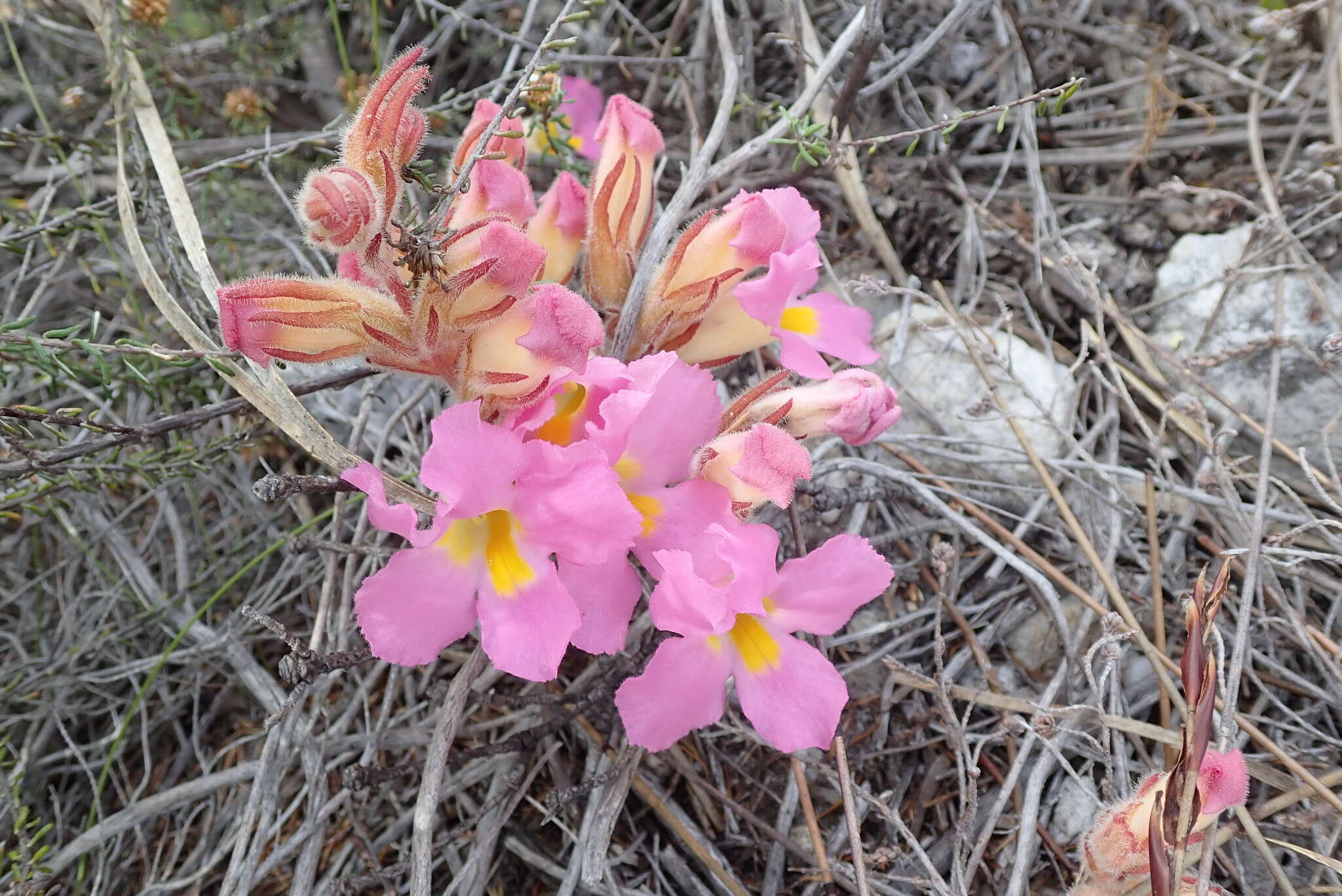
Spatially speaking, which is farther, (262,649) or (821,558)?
(262,649)

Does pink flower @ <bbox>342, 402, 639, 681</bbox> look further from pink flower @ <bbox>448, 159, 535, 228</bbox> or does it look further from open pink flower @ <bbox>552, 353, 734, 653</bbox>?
pink flower @ <bbox>448, 159, 535, 228</bbox>

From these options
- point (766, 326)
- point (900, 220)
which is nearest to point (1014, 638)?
point (766, 326)

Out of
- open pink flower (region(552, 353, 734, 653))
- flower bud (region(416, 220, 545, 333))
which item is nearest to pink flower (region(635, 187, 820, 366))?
open pink flower (region(552, 353, 734, 653))

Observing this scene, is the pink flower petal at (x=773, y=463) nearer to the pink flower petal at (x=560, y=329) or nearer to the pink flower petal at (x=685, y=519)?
the pink flower petal at (x=685, y=519)

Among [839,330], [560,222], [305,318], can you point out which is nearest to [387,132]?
[305,318]

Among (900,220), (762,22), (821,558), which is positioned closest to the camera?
(821,558)

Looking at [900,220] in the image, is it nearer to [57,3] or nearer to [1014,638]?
[1014,638]

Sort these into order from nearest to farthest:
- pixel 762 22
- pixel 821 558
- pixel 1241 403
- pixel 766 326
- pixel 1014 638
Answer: pixel 821 558 < pixel 766 326 < pixel 1014 638 < pixel 1241 403 < pixel 762 22

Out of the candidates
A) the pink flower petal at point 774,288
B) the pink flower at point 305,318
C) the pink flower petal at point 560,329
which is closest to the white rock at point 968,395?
the pink flower petal at point 774,288
